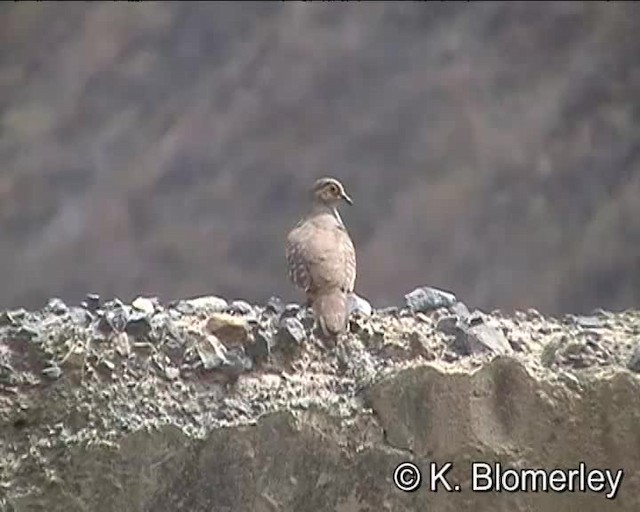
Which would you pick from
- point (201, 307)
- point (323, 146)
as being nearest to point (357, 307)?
point (201, 307)

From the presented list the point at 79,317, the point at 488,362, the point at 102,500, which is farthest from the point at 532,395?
the point at 79,317

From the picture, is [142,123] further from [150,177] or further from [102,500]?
[102,500]

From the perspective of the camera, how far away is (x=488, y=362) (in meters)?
1.81

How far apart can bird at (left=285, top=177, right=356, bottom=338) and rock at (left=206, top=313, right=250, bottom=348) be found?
0.43 ft

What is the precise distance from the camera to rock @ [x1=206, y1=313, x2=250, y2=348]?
197 cm

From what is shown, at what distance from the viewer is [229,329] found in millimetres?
1986

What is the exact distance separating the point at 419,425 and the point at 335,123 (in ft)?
6.37

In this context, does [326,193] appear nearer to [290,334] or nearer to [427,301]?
[427,301]

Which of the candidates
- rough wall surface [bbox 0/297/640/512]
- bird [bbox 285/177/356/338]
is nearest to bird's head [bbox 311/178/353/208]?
bird [bbox 285/177/356/338]

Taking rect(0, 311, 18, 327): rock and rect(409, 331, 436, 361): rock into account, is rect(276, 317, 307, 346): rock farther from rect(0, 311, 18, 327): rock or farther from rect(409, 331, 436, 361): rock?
rect(0, 311, 18, 327): rock

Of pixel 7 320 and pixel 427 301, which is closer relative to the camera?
pixel 7 320

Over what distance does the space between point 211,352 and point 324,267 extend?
1.07ft

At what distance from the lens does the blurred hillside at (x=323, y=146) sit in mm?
3469

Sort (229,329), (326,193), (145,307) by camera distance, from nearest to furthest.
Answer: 1. (229,329)
2. (145,307)
3. (326,193)
